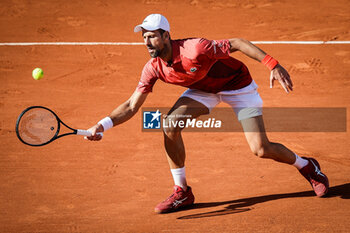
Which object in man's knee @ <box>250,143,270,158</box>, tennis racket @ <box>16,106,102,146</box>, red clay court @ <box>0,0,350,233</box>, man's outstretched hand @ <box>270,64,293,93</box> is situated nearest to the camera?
man's outstretched hand @ <box>270,64,293,93</box>

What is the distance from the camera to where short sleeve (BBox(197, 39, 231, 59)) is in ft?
18.0

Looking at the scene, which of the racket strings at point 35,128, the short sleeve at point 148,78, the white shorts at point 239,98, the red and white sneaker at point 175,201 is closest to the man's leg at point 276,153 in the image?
the white shorts at point 239,98

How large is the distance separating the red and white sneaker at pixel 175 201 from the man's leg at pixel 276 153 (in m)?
0.93

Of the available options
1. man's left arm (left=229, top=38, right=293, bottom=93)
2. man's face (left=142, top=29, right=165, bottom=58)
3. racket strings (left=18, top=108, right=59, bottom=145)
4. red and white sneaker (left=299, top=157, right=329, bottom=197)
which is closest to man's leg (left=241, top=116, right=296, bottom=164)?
red and white sneaker (left=299, top=157, right=329, bottom=197)

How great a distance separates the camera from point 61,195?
6.32 meters

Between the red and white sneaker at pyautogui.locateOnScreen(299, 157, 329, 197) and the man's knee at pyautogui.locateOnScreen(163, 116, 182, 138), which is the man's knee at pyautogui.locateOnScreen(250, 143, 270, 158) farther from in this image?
the man's knee at pyautogui.locateOnScreen(163, 116, 182, 138)

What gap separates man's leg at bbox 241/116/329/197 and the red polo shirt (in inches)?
18.9

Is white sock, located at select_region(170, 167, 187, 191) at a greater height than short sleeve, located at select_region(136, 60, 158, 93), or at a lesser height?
lesser

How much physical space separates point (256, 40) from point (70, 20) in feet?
14.0

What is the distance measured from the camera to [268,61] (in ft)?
17.3

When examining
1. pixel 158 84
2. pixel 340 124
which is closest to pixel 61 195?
pixel 158 84

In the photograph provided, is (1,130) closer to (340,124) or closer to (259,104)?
(259,104)

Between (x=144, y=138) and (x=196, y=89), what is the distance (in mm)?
1984

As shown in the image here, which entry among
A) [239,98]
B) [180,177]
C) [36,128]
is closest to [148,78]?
[239,98]
